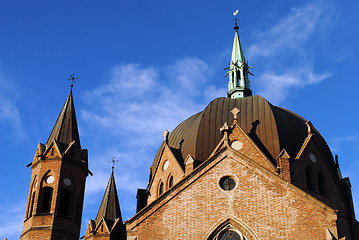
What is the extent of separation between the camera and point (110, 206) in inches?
1439

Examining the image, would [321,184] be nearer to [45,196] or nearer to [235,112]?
[235,112]

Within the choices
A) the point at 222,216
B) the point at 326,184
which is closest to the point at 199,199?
the point at 222,216

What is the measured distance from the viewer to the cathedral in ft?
77.5

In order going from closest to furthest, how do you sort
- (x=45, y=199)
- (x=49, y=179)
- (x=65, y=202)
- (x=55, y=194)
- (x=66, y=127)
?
(x=55, y=194)
(x=45, y=199)
(x=49, y=179)
(x=65, y=202)
(x=66, y=127)

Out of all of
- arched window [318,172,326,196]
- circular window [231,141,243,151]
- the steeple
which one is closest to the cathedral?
arched window [318,172,326,196]

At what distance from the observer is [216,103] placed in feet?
127

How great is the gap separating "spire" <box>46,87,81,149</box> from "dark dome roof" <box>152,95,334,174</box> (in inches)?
249

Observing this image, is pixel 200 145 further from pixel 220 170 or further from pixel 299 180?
pixel 220 170

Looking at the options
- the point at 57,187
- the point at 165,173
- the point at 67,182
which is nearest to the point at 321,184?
the point at 165,173

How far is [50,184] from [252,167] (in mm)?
15365

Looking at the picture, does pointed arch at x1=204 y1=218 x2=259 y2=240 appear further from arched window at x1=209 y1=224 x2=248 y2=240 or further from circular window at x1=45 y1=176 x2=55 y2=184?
circular window at x1=45 y1=176 x2=55 y2=184

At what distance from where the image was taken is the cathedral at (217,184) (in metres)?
23.6

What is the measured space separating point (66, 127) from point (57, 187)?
16.9 ft

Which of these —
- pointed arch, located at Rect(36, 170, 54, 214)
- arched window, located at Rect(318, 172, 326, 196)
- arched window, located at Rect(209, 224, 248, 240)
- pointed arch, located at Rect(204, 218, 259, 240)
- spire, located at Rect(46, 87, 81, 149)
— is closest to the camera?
pointed arch, located at Rect(204, 218, 259, 240)
